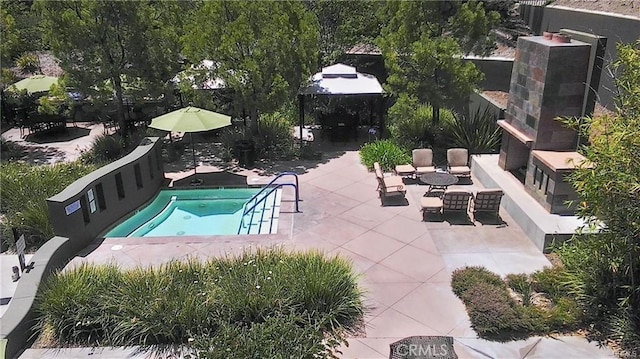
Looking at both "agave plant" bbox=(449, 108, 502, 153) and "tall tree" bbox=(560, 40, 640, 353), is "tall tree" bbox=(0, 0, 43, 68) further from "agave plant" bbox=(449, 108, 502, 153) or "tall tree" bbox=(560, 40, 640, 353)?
"tall tree" bbox=(560, 40, 640, 353)

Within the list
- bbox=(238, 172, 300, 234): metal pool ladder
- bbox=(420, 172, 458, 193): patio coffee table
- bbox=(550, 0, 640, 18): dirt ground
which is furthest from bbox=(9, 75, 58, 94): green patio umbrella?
bbox=(550, 0, 640, 18): dirt ground

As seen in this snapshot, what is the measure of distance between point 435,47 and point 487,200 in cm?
569

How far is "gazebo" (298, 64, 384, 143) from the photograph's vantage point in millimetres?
16156

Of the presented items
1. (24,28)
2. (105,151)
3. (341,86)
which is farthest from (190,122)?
(24,28)

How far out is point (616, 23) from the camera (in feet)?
57.7

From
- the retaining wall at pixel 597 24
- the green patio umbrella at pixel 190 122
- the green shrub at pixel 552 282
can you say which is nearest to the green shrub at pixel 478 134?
the retaining wall at pixel 597 24

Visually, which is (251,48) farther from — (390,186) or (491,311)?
(491,311)

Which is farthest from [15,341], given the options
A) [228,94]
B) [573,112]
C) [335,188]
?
[573,112]

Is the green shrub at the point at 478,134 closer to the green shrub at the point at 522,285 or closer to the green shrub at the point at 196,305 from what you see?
the green shrub at the point at 522,285

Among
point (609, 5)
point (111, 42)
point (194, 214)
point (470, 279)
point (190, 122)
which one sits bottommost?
point (194, 214)

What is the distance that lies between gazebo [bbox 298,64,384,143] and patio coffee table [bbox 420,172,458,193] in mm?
4615

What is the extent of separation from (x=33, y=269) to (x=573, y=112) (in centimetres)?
1141

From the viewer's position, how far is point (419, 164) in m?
14.0

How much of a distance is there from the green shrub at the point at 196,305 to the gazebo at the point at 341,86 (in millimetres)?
9127
